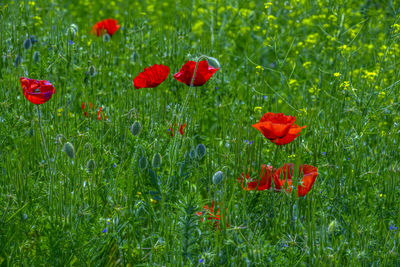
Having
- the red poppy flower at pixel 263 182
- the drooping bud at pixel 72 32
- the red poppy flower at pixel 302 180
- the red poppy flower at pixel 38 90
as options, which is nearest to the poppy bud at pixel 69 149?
the red poppy flower at pixel 38 90

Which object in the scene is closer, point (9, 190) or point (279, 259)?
point (279, 259)

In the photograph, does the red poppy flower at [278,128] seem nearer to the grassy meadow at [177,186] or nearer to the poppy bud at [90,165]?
the grassy meadow at [177,186]

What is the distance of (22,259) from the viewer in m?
1.71

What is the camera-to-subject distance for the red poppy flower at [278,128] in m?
1.77

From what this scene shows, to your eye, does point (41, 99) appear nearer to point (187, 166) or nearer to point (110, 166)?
point (110, 166)

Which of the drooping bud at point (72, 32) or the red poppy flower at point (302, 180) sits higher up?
the drooping bud at point (72, 32)

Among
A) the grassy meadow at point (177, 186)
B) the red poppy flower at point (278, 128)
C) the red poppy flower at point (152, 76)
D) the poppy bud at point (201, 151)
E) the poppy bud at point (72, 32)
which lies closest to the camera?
the grassy meadow at point (177, 186)

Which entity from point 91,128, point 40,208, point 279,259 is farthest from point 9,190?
point 279,259

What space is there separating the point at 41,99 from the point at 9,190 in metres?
0.34

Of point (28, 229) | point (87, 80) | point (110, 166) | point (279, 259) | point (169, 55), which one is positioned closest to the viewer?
point (279, 259)

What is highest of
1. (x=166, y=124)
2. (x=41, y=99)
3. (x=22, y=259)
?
(x=41, y=99)

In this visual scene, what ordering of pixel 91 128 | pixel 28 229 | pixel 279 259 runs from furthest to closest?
pixel 91 128
pixel 28 229
pixel 279 259

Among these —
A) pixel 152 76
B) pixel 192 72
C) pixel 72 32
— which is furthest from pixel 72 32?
pixel 192 72

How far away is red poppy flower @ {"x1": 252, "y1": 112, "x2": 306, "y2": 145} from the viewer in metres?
1.77
